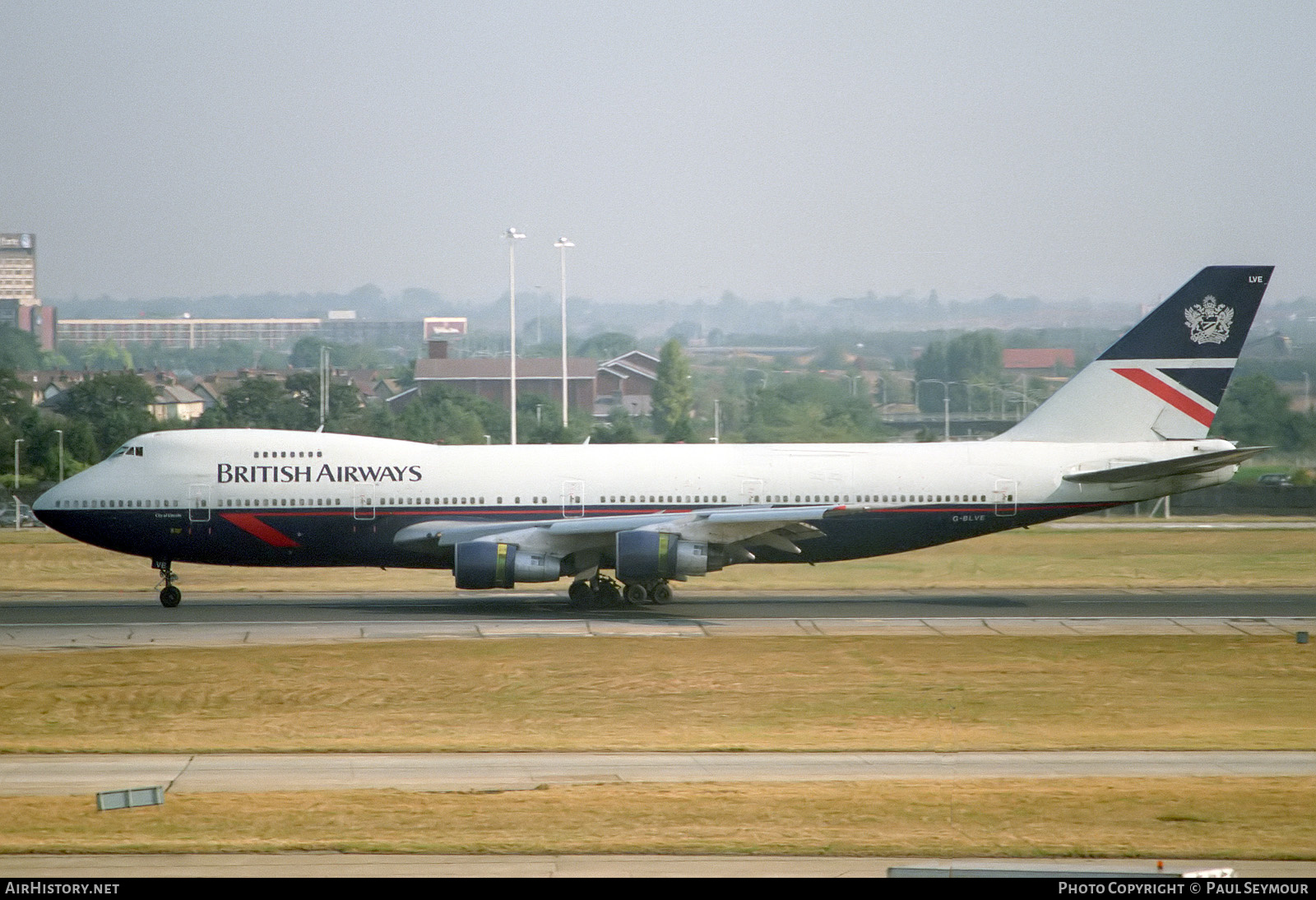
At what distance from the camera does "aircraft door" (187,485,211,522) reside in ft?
118

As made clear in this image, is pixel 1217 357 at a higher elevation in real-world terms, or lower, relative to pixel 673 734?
higher

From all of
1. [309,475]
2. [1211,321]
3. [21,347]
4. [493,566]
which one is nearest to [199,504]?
[309,475]

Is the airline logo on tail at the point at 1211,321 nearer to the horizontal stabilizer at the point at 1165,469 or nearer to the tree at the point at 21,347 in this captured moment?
the horizontal stabilizer at the point at 1165,469

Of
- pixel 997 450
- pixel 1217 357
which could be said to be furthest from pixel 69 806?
pixel 1217 357

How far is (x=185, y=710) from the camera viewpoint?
23.6m

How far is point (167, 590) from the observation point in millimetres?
36562

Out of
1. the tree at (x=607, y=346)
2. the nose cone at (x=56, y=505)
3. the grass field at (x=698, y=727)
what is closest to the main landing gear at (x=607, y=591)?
the grass field at (x=698, y=727)

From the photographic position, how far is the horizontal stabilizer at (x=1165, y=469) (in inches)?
1374

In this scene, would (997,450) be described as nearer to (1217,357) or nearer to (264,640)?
(1217,357)

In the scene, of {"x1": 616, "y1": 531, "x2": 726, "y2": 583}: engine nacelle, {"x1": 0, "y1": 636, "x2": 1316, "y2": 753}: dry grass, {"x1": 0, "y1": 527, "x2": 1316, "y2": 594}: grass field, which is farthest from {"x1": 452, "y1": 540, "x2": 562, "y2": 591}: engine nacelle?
{"x1": 0, "y1": 527, "x2": 1316, "y2": 594}: grass field

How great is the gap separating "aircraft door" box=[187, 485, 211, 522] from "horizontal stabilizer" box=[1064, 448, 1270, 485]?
70.2ft

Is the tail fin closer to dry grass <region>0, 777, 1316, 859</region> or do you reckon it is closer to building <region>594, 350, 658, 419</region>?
dry grass <region>0, 777, 1316, 859</region>

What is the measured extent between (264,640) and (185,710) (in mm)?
6762

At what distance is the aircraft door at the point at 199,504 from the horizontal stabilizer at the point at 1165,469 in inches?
843
